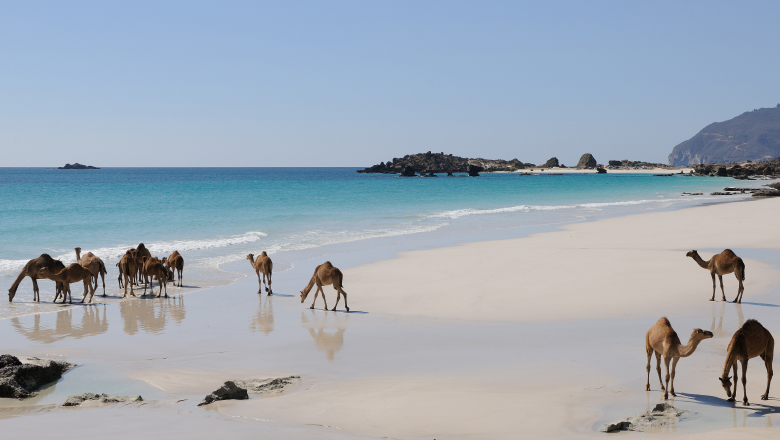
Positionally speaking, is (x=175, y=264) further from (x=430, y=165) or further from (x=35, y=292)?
(x=430, y=165)

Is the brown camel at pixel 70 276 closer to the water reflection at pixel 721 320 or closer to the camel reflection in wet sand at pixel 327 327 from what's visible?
A: the camel reflection in wet sand at pixel 327 327

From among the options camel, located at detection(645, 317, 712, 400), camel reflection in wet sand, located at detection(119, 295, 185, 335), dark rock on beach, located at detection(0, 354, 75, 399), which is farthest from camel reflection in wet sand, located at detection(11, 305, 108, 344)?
camel, located at detection(645, 317, 712, 400)

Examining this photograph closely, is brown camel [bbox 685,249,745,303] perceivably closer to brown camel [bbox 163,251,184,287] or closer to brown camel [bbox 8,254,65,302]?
brown camel [bbox 163,251,184,287]

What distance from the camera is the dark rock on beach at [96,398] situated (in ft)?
23.6

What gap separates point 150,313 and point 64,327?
1.73 metres

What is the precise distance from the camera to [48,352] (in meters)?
9.84

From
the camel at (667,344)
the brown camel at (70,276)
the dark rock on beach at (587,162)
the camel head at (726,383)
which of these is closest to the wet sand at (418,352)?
the camel head at (726,383)

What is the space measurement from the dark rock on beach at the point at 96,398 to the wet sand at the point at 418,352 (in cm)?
14

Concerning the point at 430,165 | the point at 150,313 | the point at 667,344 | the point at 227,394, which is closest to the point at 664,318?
the point at 667,344

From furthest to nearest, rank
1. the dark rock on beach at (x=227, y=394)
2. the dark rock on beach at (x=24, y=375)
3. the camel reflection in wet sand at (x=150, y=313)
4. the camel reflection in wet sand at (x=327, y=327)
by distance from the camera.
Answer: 1. the camel reflection in wet sand at (x=150, y=313)
2. the camel reflection in wet sand at (x=327, y=327)
3. the dark rock on beach at (x=24, y=375)
4. the dark rock on beach at (x=227, y=394)

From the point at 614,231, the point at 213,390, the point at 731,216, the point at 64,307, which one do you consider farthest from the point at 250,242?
the point at 731,216

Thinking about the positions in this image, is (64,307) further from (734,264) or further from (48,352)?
(734,264)

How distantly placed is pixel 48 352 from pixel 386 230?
21213mm

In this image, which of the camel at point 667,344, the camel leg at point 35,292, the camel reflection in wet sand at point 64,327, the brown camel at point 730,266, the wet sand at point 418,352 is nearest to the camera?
the wet sand at point 418,352
